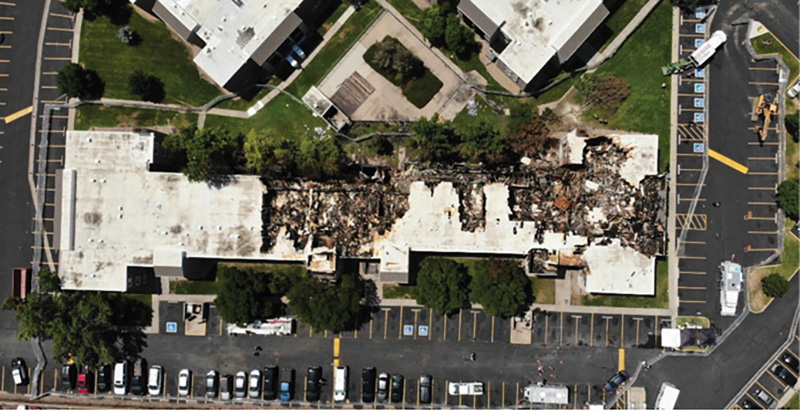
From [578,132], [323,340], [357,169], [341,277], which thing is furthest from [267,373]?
[578,132]

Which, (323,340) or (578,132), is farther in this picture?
(323,340)

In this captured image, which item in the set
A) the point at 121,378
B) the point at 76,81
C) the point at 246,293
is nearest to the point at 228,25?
the point at 76,81


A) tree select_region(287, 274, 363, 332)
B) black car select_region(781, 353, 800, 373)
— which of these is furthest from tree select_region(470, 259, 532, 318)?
black car select_region(781, 353, 800, 373)

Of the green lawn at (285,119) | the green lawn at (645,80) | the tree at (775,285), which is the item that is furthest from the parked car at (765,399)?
the green lawn at (285,119)

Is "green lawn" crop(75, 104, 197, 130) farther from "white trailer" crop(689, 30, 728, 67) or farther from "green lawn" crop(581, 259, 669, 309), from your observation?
"white trailer" crop(689, 30, 728, 67)

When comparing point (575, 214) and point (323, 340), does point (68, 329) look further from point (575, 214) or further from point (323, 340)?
point (575, 214)

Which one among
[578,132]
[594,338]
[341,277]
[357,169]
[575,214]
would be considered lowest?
[594,338]

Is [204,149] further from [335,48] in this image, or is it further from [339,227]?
[335,48]
